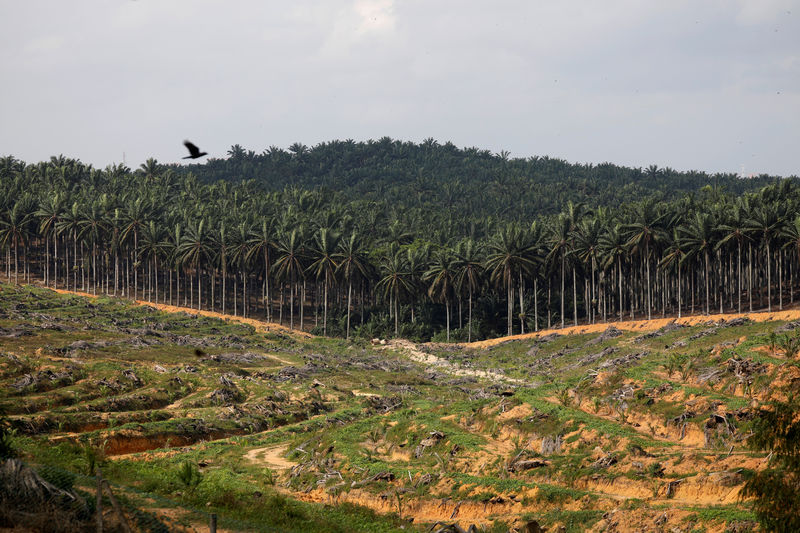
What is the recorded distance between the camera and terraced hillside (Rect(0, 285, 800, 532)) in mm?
24609

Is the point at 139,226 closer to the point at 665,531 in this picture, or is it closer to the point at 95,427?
the point at 95,427

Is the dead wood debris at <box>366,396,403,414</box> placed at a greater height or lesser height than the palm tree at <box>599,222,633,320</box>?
lesser

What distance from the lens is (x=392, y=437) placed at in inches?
1438

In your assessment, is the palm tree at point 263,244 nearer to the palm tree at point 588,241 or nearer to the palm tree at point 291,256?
the palm tree at point 291,256

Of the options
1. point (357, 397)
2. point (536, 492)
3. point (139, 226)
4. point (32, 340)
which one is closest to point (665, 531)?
point (536, 492)

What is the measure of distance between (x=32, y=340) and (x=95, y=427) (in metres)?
24.5

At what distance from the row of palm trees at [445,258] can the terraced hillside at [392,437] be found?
2602cm

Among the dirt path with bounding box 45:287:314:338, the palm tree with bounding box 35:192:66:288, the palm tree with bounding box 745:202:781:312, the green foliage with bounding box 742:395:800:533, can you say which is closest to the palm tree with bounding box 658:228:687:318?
the palm tree with bounding box 745:202:781:312

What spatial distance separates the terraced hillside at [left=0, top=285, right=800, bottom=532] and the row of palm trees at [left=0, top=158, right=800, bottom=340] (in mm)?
26020

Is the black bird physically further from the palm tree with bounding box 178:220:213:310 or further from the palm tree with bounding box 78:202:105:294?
the palm tree with bounding box 78:202:105:294

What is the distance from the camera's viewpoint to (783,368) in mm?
35312

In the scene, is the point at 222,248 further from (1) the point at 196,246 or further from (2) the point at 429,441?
(2) the point at 429,441

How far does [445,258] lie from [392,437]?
200 ft

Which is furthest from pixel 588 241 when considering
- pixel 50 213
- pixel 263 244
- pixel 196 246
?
pixel 50 213
